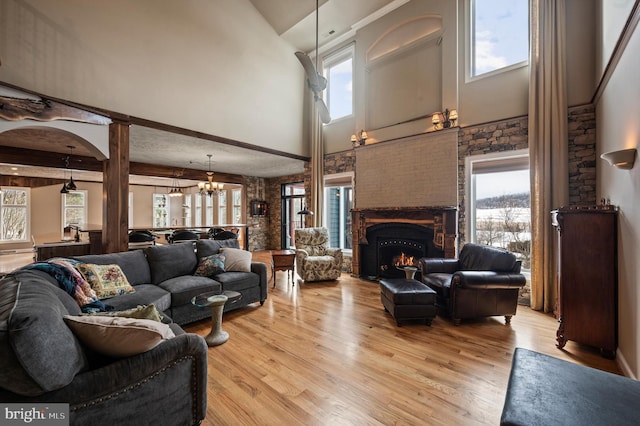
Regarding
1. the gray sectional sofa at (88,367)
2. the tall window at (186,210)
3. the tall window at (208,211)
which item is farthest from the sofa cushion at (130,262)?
the tall window at (186,210)

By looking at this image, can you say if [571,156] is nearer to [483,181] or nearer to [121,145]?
[483,181]

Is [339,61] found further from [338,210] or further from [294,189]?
[294,189]

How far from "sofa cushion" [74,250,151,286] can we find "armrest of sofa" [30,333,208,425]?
6.93 ft

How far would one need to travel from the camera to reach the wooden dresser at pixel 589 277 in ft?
7.99

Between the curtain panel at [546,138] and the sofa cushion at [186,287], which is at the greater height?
the curtain panel at [546,138]

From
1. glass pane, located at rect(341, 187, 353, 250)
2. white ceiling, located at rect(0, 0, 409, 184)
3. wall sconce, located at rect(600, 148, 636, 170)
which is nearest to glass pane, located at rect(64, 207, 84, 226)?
white ceiling, located at rect(0, 0, 409, 184)

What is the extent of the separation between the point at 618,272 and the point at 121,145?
613 cm

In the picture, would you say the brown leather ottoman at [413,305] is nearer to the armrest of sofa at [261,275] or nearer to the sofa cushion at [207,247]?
the armrest of sofa at [261,275]

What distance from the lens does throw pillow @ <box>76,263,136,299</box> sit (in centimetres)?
259

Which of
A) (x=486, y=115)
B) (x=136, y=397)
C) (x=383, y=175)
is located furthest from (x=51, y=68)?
(x=486, y=115)

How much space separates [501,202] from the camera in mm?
4164

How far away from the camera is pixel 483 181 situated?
4312 millimetres

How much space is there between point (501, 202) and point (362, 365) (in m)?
3.50

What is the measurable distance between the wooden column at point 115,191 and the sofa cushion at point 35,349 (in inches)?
117
